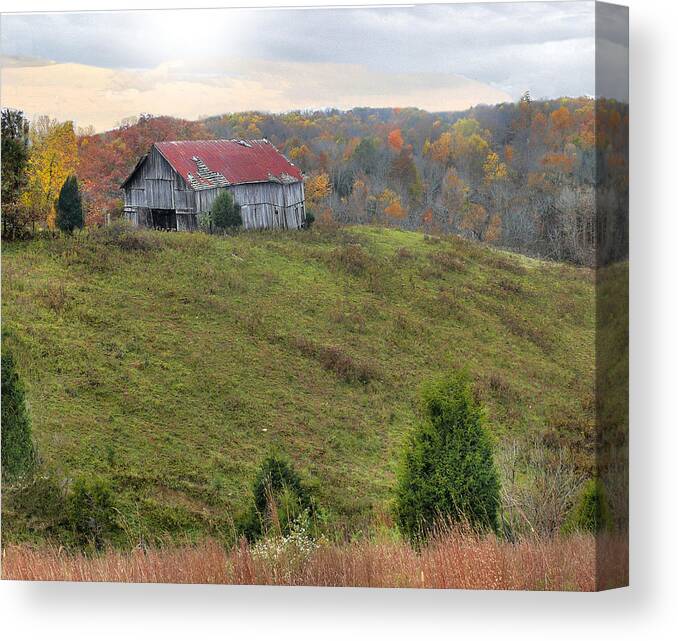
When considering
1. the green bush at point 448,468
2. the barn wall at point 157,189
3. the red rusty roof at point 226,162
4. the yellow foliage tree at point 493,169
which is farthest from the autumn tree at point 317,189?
the green bush at point 448,468

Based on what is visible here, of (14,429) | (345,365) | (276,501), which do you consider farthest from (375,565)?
(14,429)

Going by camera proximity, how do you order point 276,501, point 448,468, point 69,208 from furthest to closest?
1. point 69,208
2. point 276,501
3. point 448,468

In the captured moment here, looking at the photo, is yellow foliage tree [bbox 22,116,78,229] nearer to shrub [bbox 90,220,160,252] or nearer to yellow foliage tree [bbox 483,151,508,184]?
shrub [bbox 90,220,160,252]

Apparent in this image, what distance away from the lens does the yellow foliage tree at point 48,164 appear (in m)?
10.6

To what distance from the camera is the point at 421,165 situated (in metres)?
→ 10.2

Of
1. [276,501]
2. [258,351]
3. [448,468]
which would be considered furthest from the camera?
[258,351]

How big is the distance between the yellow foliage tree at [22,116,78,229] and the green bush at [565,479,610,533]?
212 inches

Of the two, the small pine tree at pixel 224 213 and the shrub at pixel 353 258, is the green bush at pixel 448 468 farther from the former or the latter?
the small pine tree at pixel 224 213

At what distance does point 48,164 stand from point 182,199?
128cm

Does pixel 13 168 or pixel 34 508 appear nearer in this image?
pixel 34 508

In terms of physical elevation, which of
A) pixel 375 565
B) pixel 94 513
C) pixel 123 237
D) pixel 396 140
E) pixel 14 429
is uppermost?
pixel 396 140

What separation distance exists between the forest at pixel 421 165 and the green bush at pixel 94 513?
2464 mm

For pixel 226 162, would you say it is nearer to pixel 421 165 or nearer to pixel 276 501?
pixel 421 165

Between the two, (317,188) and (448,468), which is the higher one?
(317,188)
